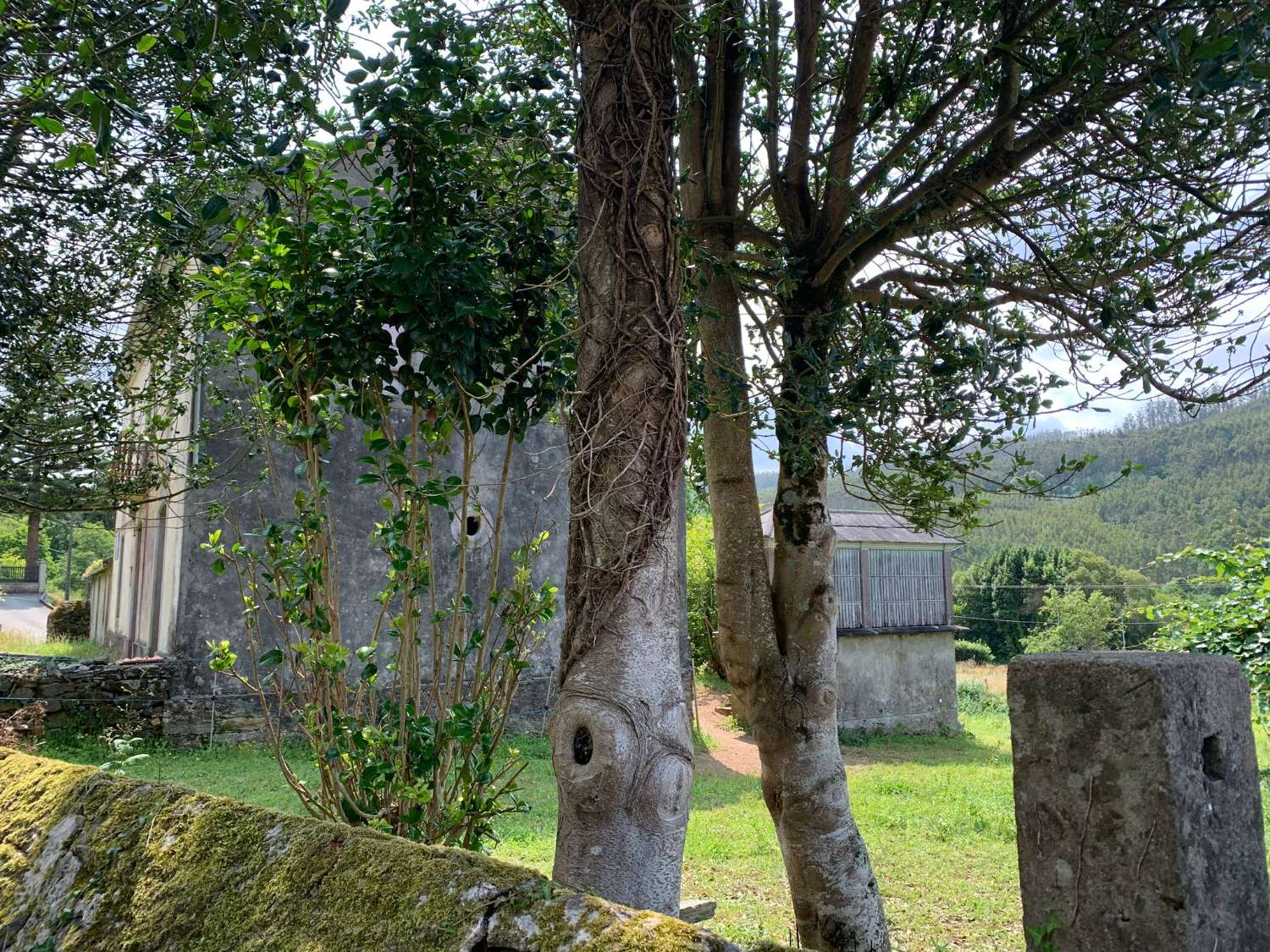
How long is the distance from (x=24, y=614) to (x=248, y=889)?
1946 inches

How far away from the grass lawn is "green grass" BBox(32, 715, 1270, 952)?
0.05ft

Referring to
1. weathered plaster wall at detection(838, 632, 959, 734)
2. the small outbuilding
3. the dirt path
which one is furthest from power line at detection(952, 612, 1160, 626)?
the dirt path

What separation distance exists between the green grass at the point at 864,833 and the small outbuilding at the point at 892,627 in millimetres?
3185

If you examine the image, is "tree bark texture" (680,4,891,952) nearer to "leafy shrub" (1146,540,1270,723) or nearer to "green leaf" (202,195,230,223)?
"green leaf" (202,195,230,223)

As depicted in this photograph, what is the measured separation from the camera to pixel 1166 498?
211 ft

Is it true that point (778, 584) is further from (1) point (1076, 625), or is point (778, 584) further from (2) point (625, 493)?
(1) point (1076, 625)

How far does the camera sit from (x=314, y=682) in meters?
3.74

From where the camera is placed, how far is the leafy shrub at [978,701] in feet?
85.1

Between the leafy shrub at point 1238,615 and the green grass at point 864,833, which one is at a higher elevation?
the leafy shrub at point 1238,615

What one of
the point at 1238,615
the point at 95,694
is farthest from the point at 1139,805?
the point at 95,694

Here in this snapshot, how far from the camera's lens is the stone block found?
188cm

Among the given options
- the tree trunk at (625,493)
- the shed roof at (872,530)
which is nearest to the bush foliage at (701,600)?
the shed roof at (872,530)

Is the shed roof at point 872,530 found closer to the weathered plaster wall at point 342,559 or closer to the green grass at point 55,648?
the weathered plaster wall at point 342,559

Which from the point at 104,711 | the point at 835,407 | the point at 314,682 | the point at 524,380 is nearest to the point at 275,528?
the point at 314,682
